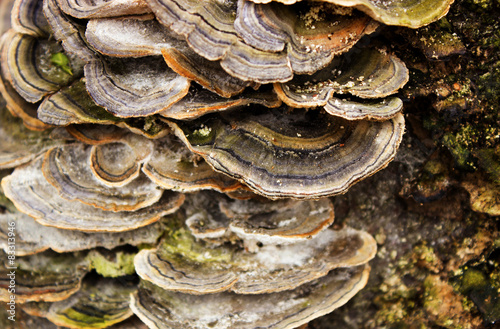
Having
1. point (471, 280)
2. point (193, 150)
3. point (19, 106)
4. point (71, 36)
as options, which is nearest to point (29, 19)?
point (19, 106)

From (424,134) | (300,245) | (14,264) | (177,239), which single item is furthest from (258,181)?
(14,264)

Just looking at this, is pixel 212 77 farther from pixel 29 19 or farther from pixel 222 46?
pixel 29 19

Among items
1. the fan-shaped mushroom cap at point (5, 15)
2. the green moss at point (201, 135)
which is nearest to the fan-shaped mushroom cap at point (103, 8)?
the green moss at point (201, 135)

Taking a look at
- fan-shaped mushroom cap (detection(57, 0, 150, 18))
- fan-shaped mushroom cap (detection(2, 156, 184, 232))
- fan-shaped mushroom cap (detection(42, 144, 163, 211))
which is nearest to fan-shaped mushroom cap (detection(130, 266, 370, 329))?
fan-shaped mushroom cap (detection(2, 156, 184, 232))

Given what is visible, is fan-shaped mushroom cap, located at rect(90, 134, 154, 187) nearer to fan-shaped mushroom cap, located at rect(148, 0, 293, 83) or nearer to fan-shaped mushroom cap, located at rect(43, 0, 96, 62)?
fan-shaped mushroom cap, located at rect(43, 0, 96, 62)

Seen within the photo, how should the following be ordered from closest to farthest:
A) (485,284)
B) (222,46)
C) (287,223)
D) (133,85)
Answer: (222,46) < (133,85) < (287,223) < (485,284)

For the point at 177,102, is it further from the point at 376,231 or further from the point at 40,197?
the point at 376,231
